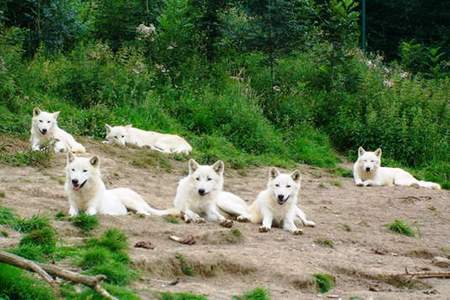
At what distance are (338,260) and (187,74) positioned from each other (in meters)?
10.8

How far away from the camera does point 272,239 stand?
9250mm

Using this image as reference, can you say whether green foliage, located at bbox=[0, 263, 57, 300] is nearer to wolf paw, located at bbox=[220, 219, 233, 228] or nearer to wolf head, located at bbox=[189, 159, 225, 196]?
wolf paw, located at bbox=[220, 219, 233, 228]

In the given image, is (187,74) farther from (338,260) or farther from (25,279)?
(25,279)

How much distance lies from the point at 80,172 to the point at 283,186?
93.4 inches

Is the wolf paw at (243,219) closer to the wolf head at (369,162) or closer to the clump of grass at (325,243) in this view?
the clump of grass at (325,243)

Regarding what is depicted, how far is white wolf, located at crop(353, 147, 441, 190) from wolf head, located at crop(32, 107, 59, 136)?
5.39 m

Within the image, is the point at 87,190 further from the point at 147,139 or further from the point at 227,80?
the point at 227,80

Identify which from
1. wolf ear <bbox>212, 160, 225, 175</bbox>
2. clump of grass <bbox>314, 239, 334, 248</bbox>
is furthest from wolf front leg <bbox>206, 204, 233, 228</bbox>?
clump of grass <bbox>314, 239, 334, 248</bbox>

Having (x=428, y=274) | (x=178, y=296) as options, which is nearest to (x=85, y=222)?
(x=178, y=296)

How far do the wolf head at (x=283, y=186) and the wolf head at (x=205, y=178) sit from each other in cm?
64

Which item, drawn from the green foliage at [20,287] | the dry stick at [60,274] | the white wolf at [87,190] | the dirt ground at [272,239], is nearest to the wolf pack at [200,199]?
the white wolf at [87,190]

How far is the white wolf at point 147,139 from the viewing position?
14719 mm

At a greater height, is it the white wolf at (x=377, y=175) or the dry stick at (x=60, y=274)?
the dry stick at (x=60, y=274)

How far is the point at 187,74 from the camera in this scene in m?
18.8
